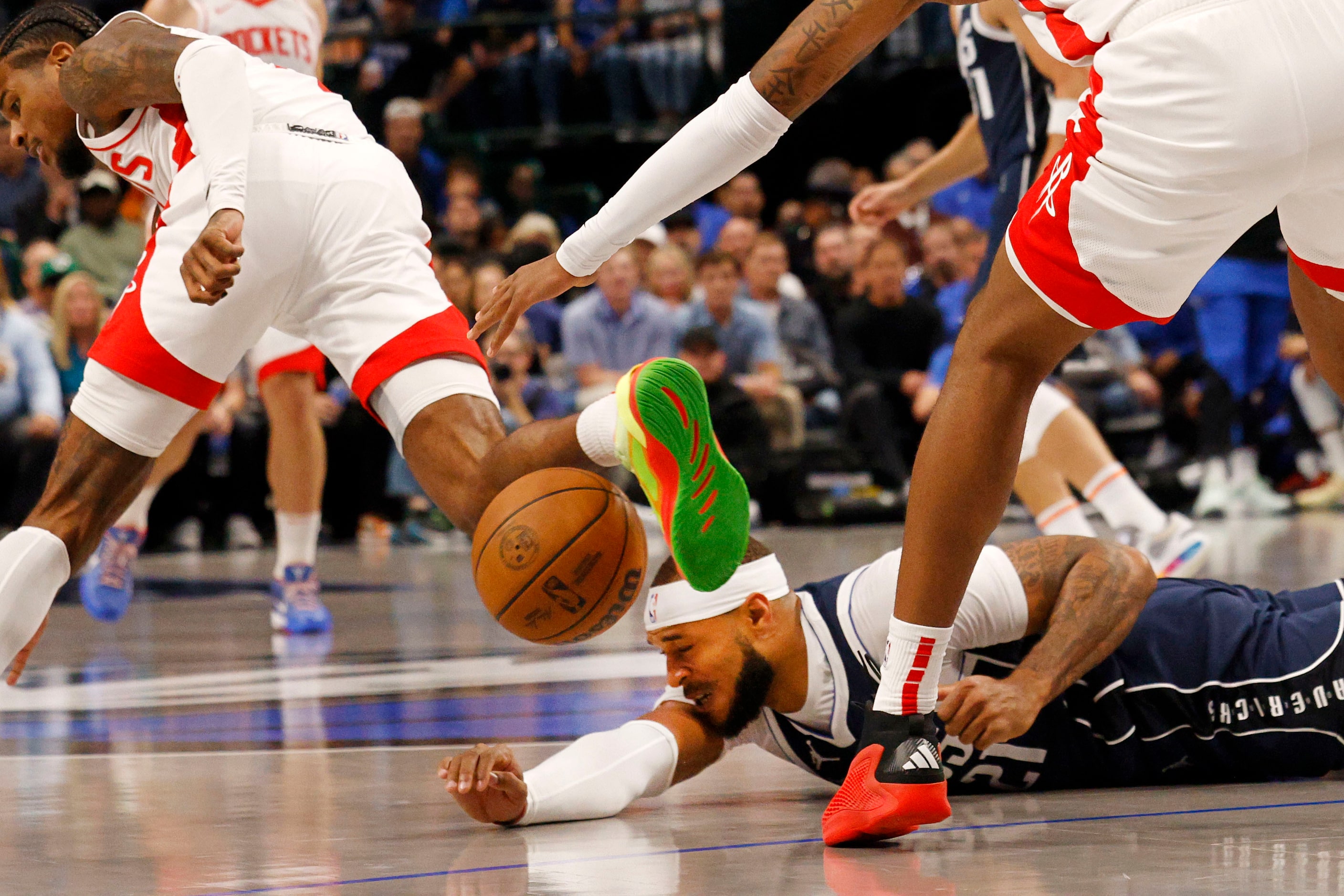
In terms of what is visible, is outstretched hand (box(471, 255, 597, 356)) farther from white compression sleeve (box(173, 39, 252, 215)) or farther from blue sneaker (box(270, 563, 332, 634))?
blue sneaker (box(270, 563, 332, 634))

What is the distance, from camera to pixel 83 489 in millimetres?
3469

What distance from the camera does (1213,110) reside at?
2.31m

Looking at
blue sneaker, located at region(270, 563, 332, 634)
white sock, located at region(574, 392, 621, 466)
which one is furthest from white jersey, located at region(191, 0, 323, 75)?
white sock, located at region(574, 392, 621, 466)

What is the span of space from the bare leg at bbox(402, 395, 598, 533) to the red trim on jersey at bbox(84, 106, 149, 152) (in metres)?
0.91

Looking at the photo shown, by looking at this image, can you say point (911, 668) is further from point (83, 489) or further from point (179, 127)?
point (179, 127)

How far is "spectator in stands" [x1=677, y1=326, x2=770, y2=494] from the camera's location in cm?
968

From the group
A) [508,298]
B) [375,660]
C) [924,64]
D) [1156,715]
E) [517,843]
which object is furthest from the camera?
[924,64]

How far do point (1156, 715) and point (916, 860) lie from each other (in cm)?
79

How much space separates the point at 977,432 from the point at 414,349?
1.46m

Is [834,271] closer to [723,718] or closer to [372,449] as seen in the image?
[372,449]

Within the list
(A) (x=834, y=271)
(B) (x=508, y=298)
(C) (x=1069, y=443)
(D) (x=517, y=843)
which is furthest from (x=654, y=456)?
(A) (x=834, y=271)

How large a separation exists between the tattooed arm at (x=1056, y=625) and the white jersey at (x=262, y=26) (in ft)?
10.3

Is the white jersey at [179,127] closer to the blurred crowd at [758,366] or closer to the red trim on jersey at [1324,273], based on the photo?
the red trim on jersey at [1324,273]

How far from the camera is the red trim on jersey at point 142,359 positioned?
3.48 meters
